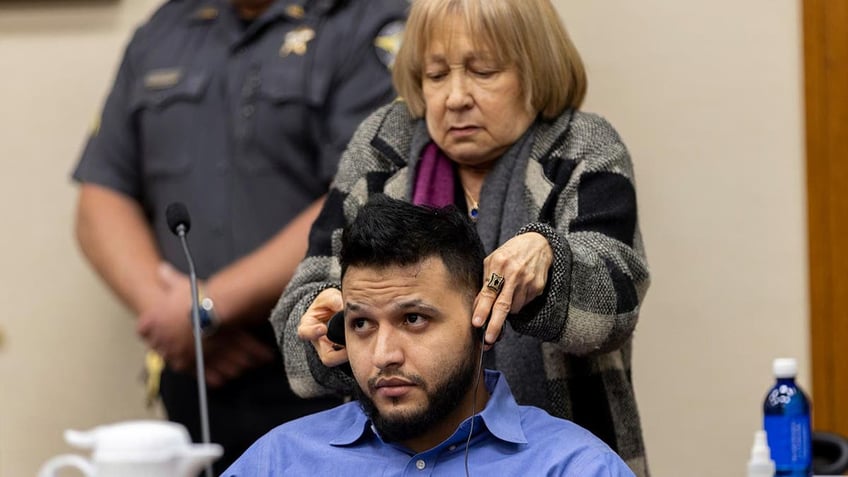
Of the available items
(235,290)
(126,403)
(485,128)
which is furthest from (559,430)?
(126,403)

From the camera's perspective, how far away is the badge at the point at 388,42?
3.12 m

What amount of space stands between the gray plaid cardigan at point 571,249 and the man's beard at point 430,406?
0.20 m

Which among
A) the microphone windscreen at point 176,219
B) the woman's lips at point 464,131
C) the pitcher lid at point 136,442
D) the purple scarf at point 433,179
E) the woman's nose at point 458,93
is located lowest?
the purple scarf at point 433,179

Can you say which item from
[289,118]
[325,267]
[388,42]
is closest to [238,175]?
[289,118]

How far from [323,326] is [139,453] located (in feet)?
2.89

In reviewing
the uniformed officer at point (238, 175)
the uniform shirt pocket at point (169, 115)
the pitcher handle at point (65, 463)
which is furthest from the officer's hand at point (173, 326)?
the pitcher handle at point (65, 463)

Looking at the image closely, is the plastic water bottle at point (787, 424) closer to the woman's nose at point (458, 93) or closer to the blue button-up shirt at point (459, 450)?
the blue button-up shirt at point (459, 450)

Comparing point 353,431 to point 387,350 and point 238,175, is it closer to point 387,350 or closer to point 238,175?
point 387,350

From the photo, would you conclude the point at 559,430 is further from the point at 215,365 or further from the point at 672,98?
the point at 672,98

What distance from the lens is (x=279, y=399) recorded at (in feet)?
10.2

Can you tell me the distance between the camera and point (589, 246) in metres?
2.19

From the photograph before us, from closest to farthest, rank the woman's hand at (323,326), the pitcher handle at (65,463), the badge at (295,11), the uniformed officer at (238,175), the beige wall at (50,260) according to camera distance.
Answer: the pitcher handle at (65,463) < the woman's hand at (323,326) < the uniformed officer at (238,175) < the badge at (295,11) < the beige wall at (50,260)

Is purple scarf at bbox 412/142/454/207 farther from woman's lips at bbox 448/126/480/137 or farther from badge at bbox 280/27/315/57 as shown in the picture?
badge at bbox 280/27/315/57

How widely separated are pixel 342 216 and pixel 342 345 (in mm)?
334
